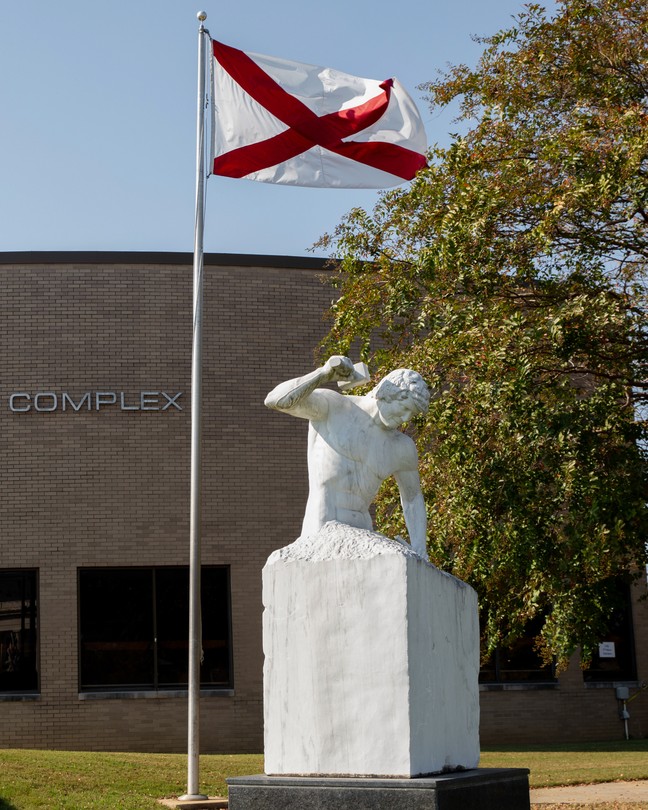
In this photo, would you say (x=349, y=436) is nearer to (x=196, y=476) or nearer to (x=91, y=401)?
(x=196, y=476)

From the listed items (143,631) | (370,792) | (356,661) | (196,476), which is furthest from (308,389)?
(143,631)

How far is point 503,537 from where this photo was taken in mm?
13539

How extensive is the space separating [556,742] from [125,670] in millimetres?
8665

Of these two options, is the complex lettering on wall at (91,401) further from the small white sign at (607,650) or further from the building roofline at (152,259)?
the small white sign at (607,650)

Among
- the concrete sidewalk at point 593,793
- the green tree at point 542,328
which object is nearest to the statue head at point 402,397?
the green tree at point 542,328

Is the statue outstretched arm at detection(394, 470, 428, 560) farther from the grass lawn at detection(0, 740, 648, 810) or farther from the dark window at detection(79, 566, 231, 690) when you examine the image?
the dark window at detection(79, 566, 231, 690)

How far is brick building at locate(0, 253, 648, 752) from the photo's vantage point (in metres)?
22.9

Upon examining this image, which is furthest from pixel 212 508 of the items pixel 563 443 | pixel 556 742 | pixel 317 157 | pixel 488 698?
pixel 563 443

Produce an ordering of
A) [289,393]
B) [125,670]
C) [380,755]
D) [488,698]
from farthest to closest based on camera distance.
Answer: [488,698], [125,670], [289,393], [380,755]

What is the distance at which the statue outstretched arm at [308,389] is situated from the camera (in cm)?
777

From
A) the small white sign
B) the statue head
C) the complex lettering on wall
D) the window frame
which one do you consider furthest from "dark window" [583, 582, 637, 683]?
the statue head

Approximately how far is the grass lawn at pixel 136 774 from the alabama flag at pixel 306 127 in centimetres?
741

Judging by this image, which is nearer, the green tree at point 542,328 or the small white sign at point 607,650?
the green tree at point 542,328

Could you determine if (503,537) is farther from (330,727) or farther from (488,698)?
(488,698)
